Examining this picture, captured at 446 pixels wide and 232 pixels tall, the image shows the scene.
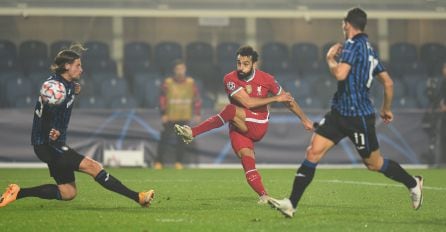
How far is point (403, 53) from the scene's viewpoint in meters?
26.9

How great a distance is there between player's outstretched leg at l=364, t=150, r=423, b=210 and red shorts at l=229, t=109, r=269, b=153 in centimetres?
254

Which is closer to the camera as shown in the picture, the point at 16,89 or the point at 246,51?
the point at 246,51

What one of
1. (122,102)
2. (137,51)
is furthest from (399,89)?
(122,102)

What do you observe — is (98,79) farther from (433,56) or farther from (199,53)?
(433,56)

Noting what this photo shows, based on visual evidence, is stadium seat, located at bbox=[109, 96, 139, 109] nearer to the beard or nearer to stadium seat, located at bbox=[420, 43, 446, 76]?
stadium seat, located at bbox=[420, 43, 446, 76]


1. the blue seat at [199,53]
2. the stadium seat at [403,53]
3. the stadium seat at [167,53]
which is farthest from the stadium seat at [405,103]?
the stadium seat at [167,53]

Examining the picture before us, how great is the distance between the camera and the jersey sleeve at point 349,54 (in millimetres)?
9742

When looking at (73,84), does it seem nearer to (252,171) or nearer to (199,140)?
(252,171)

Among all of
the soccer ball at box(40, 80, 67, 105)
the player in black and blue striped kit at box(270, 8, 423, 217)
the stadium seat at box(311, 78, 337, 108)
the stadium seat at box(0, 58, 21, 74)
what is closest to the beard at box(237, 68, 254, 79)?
the player in black and blue striped kit at box(270, 8, 423, 217)

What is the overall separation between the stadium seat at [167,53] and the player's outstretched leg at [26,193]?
14.5m

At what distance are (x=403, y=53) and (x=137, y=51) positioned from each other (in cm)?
746

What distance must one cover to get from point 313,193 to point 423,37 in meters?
14.6

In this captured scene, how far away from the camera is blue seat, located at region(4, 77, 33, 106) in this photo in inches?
943

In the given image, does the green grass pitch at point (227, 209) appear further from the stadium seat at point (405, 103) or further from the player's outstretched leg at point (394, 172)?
the stadium seat at point (405, 103)
